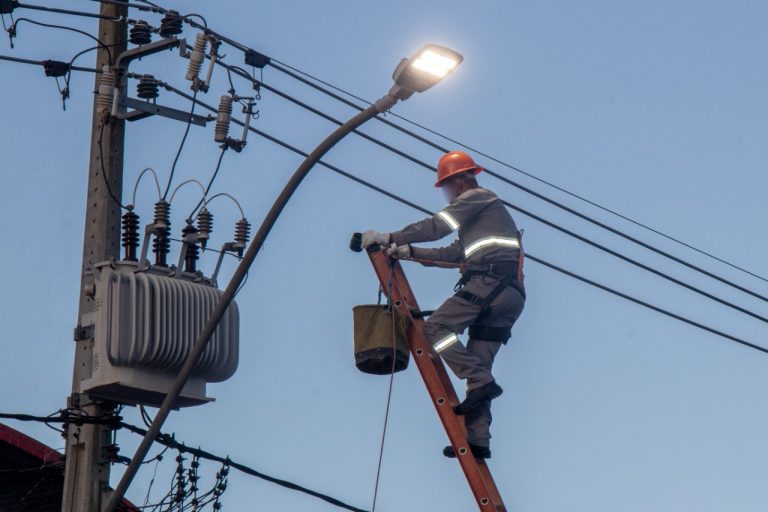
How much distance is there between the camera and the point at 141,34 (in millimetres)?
12273

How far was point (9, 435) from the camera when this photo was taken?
48.2 ft

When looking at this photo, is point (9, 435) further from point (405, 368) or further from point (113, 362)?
point (405, 368)

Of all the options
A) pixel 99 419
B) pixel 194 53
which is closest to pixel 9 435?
pixel 99 419

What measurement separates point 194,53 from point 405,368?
321 cm

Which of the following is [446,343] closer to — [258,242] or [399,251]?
[399,251]

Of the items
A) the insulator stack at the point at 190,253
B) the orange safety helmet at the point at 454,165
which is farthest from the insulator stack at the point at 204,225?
the orange safety helmet at the point at 454,165

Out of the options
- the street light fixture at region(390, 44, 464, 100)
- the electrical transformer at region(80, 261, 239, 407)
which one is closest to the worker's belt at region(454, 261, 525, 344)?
the electrical transformer at region(80, 261, 239, 407)

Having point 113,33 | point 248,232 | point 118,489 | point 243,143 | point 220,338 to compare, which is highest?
point 113,33

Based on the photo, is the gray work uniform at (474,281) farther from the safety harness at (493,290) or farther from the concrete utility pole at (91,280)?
the concrete utility pole at (91,280)

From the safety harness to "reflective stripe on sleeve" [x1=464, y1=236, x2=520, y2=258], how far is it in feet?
0.39

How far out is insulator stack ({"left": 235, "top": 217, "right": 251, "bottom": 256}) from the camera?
11.9 m

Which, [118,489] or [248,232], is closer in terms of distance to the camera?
[118,489]

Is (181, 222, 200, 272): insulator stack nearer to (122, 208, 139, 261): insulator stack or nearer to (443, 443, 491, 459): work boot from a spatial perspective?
(122, 208, 139, 261): insulator stack

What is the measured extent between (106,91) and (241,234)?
5.32 ft
